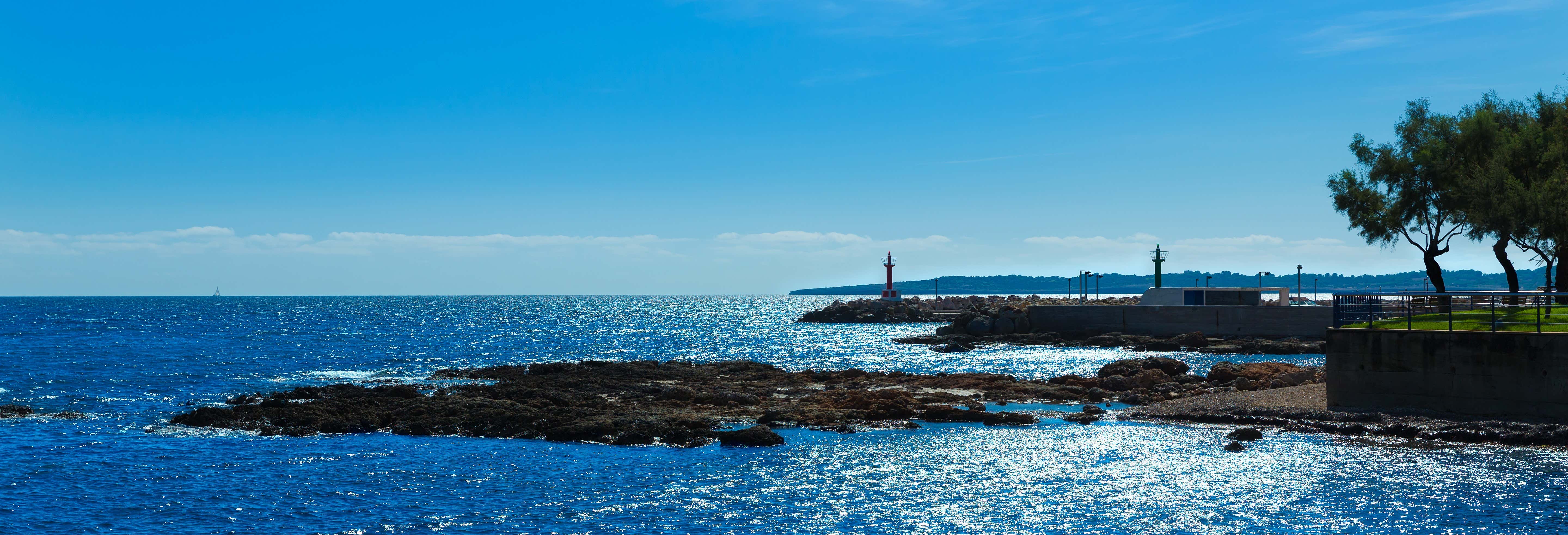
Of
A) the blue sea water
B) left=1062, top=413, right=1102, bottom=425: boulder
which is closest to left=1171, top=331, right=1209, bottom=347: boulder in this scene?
left=1062, top=413, right=1102, bottom=425: boulder

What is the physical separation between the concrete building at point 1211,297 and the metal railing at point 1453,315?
31.0m

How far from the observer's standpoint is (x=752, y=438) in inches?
942

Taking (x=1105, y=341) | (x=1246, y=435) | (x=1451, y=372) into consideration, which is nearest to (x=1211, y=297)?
(x=1105, y=341)

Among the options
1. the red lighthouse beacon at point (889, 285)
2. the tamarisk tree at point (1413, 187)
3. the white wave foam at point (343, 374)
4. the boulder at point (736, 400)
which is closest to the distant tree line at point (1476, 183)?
the tamarisk tree at point (1413, 187)

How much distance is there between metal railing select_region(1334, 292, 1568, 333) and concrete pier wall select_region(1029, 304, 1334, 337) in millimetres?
27851

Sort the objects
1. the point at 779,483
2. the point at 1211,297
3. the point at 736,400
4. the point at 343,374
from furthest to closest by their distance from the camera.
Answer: the point at 1211,297, the point at 343,374, the point at 736,400, the point at 779,483

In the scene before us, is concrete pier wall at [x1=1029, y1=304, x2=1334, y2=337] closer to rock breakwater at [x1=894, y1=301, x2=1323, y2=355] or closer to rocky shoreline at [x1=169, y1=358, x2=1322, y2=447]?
rock breakwater at [x1=894, y1=301, x2=1323, y2=355]

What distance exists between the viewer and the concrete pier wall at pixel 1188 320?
58.4 metres

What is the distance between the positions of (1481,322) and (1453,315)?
12.3ft

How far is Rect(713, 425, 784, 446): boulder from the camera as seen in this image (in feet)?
78.3

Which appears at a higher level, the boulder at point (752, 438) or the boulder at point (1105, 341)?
the boulder at point (1105, 341)

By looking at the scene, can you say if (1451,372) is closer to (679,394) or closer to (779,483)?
(779,483)

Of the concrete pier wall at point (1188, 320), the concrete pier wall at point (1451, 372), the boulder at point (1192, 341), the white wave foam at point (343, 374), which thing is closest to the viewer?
the concrete pier wall at point (1451, 372)

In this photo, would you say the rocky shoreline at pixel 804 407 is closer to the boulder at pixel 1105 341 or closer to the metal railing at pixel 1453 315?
the metal railing at pixel 1453 315
